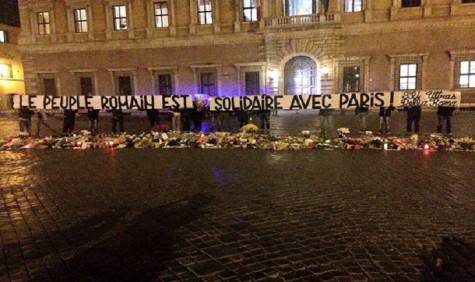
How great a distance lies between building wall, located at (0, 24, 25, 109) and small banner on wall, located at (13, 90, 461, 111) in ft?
110

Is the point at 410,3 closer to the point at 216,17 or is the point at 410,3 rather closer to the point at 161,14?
the point at 216,17

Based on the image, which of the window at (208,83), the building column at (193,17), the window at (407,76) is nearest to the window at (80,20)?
the building column at (193,17)

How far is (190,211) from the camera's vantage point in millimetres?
6352

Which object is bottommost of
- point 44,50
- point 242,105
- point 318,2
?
point 242,105

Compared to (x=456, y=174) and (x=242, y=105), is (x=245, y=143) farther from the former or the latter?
(x=456, y=174)

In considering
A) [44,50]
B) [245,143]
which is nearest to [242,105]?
[245,143]

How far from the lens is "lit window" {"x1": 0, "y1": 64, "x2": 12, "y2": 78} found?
46.4 m

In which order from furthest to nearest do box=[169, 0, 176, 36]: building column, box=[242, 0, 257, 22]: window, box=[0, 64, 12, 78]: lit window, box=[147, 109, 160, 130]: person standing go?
box=[0, 64, 12, 78]: lit window < box=[169, 0, 176, 36]: building column < box=[242, 0, 257, 22]: window < box=[147, 109, 160, 130]: person standing

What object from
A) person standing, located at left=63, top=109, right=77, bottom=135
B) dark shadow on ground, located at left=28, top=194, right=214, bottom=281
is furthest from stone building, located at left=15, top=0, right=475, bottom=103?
dark shadow on ground, located at left=28, top=194, right=214, bottom=281

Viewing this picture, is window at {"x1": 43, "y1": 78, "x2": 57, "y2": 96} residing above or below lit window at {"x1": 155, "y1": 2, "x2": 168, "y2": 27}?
below

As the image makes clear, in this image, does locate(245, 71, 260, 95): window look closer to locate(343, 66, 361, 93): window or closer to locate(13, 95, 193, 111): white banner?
locate(343, 66, 361, 93): window

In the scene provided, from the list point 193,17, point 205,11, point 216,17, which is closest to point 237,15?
point 216,17

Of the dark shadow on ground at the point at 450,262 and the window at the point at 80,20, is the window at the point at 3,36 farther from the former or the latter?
the dark shadow on ground at the point at 450,262

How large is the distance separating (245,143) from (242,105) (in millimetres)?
4539
